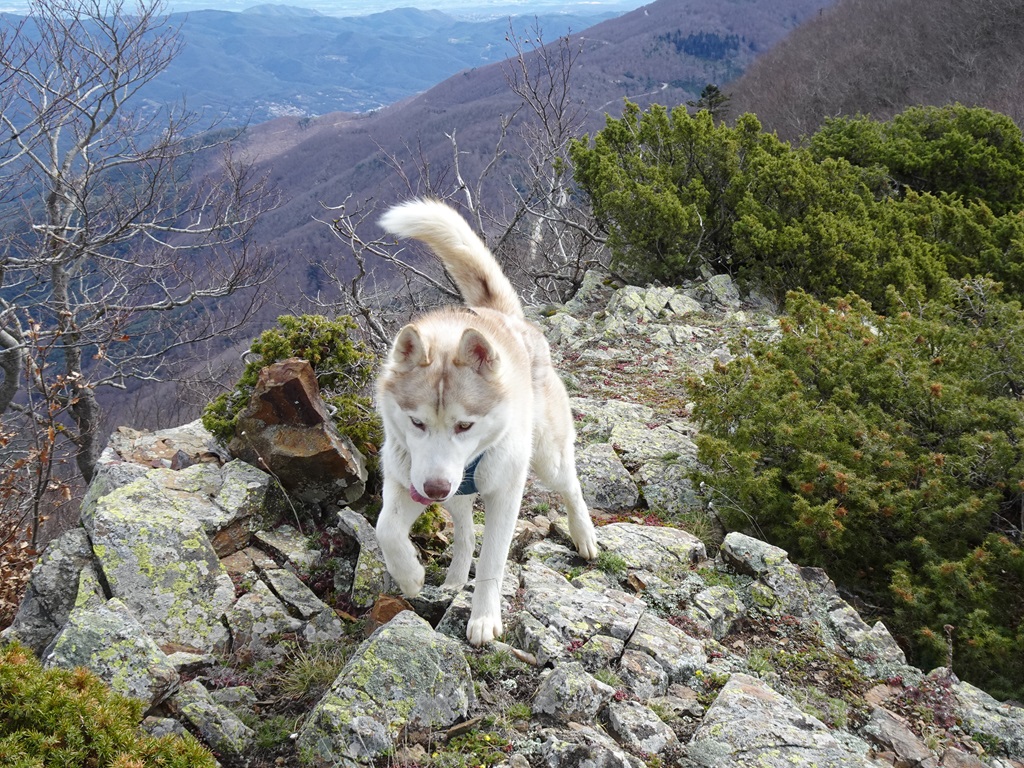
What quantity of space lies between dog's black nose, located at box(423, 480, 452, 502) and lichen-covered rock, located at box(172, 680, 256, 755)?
1.23 meters

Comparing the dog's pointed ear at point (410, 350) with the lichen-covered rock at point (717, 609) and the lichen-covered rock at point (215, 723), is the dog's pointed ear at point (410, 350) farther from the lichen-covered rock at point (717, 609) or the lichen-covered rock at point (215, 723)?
the lichen-covered rock at point (717, 609)

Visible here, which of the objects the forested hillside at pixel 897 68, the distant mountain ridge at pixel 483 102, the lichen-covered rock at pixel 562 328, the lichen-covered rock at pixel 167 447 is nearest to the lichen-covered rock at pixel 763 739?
the lichen-covered rock at pixel 167 447

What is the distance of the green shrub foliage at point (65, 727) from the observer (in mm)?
2217

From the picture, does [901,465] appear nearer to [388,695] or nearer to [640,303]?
[388,695]

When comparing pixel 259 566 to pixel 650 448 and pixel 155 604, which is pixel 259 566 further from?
pixel 650 448

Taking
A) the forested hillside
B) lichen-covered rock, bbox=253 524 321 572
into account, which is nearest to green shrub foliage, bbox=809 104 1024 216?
lichen-covered rock, bbox=253 524 321 572

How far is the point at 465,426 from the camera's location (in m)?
3.45

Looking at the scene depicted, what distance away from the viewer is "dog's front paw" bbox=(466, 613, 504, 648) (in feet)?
11.8

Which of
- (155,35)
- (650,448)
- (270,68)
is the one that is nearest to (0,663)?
(650,448)

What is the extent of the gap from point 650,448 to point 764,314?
5889mm

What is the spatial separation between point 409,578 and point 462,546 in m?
0.49

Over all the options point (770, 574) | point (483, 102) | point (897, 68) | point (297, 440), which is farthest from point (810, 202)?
point (483, 102)

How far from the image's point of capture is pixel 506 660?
3.53 m

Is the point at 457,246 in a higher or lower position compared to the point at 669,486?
higher
